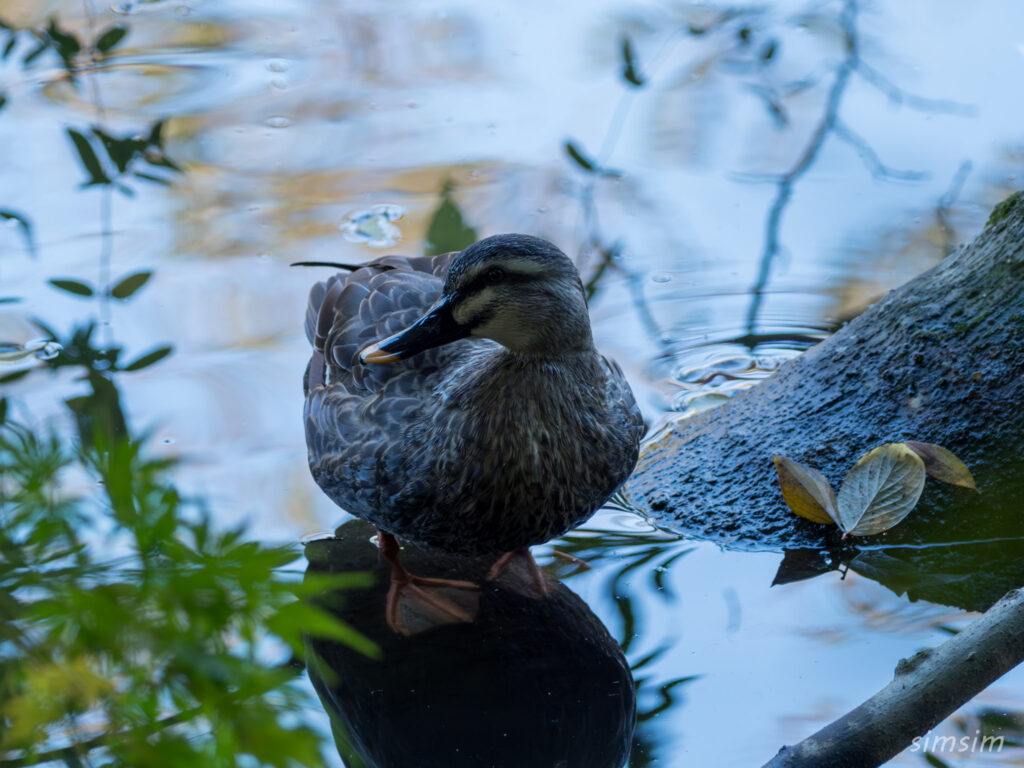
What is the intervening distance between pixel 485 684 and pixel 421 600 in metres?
0.41

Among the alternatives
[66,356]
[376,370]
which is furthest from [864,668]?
[66,356]

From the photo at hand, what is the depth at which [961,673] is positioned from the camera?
234 cm

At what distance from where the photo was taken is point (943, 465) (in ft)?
11.5

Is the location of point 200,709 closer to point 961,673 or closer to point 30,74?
point 961,673

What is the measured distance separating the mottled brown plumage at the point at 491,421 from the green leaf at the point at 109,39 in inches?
165

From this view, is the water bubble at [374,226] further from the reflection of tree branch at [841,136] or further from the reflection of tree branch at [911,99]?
the reflection of tree branch at [911,99]

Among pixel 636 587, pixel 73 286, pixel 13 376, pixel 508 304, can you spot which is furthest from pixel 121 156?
pixel 636 587

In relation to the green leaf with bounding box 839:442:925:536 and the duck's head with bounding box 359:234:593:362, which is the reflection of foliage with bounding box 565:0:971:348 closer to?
the green leaf with bounding box 839:442:925:536

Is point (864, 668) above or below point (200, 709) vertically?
below

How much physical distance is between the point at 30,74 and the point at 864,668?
5.76 metres

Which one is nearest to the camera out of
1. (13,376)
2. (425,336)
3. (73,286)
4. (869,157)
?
(425,336)

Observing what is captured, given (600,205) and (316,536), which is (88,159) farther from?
(316,536)

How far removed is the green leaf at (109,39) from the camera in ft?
21.9

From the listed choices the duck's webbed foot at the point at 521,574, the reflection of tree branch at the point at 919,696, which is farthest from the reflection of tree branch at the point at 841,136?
the reflection of tree branch at the point at 919,696
